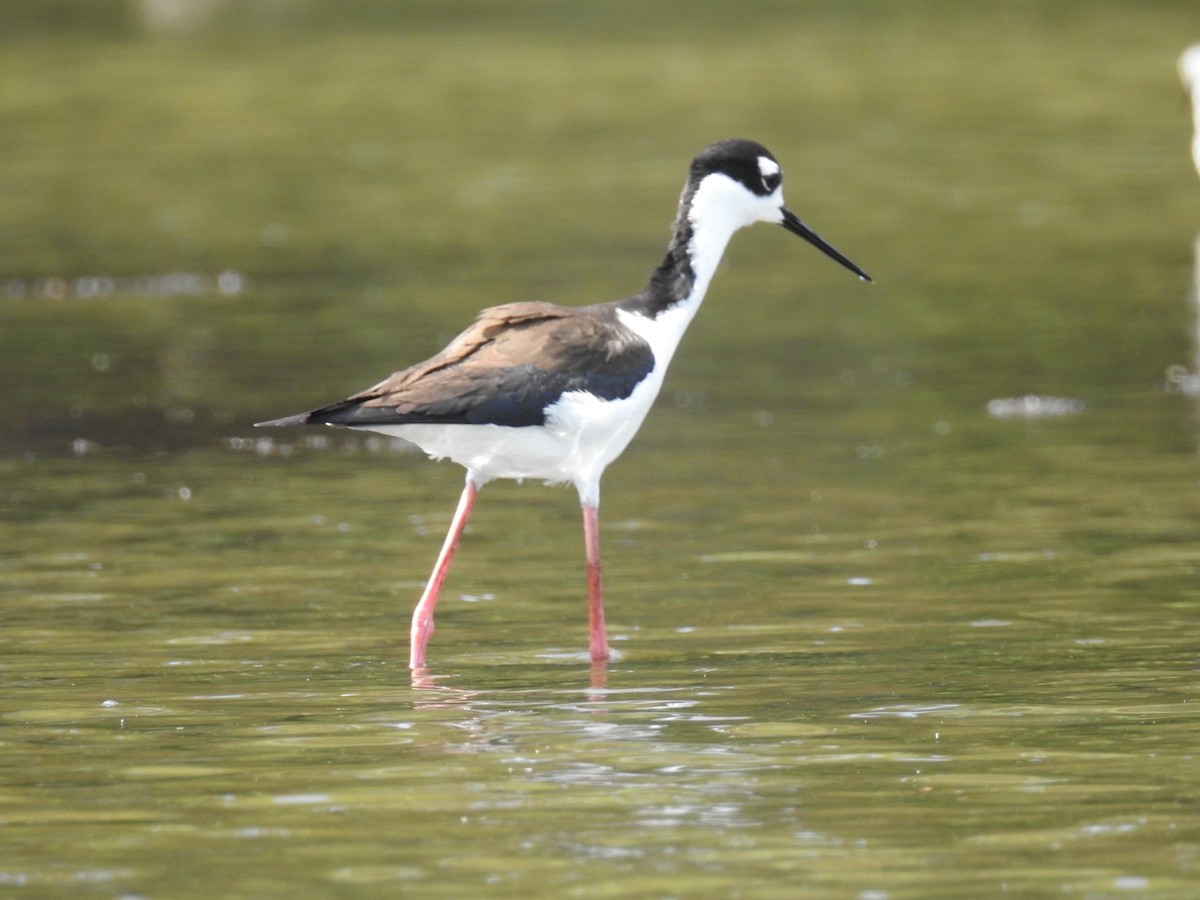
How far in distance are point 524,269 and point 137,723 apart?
1301cm

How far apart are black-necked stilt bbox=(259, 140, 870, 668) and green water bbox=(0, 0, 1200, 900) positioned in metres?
0.67

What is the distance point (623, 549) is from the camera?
1172 centimetres

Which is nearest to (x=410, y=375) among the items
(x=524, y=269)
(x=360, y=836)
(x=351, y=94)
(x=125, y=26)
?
(x=360, y=836)

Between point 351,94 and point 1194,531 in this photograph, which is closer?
point 1194,531

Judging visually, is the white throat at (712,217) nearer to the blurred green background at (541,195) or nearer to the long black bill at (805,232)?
the long black bill at (805,232)

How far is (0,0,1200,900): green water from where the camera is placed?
22.9ft

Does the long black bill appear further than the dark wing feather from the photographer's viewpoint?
Yes

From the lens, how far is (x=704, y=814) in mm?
7066

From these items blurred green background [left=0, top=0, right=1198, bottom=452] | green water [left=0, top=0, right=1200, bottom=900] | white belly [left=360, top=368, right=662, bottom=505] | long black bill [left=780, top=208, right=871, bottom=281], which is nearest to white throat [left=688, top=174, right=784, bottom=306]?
long black bill [left=780, top=208, right=871, bottom=281]

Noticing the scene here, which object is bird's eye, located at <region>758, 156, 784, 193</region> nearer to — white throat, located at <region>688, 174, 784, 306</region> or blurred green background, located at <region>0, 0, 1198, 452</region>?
white throat, located at <region>688, 174, 784, 306</region>

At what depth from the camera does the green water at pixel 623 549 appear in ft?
22.9

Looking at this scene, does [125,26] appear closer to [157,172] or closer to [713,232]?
[157,172]

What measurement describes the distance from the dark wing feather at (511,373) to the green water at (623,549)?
99cm

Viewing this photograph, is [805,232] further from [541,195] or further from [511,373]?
[541,195]
